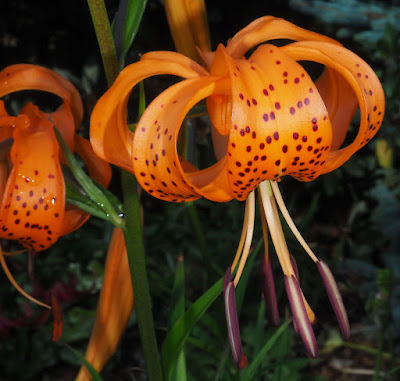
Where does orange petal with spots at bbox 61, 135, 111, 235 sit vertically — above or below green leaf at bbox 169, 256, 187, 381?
above

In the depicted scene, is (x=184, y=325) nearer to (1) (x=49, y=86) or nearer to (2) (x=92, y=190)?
(2) (x=92, y=190)

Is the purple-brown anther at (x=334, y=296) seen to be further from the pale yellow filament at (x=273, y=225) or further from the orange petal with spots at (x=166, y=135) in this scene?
the orange petal with spots at (x=166, y=135)

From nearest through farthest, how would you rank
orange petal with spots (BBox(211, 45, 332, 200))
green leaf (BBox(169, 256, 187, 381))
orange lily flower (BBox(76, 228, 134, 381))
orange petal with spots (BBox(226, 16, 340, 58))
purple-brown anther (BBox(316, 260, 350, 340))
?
orange petal with spots (BBox(211, 45, 332, 200)) → orange petal with spots (BBox(226, 16, 340, 58)) → purple-brown anther (BBox(316, 260, 350, 340)) → orange lily flower (BBox(76, 228, 134, 381)) → green leaf (BBox(169, 256, 187, 381))

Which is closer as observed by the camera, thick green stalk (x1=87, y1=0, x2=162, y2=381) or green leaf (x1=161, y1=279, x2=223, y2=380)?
thick green stalk (x1=87, y1=0, x2=162, y2=381)

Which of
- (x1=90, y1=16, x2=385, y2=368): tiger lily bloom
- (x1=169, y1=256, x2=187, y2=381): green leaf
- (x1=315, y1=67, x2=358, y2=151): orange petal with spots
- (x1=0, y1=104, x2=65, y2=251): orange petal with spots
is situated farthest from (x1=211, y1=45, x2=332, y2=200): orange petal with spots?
(x1=169, y1=256, x2=187, y2=381): green leaf

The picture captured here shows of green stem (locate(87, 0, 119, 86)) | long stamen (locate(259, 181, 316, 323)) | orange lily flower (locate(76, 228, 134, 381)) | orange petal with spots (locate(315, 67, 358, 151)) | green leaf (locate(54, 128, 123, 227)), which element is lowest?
orange lily flower (locate(76, 228, 134, 381))

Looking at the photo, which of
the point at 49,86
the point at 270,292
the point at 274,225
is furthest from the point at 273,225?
the point at 49,86

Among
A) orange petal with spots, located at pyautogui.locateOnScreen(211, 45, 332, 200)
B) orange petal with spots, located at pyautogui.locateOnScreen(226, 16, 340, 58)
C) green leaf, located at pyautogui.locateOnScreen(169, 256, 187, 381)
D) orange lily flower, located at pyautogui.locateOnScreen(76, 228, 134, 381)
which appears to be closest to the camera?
orange petal with spots, located at pyautogui.locateOnScreen(211, 45, 332, 200)

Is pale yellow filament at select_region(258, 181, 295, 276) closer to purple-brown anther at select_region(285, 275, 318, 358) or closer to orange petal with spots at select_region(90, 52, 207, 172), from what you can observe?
purple-brown anther at select_region(285, 275, 318, 358)
